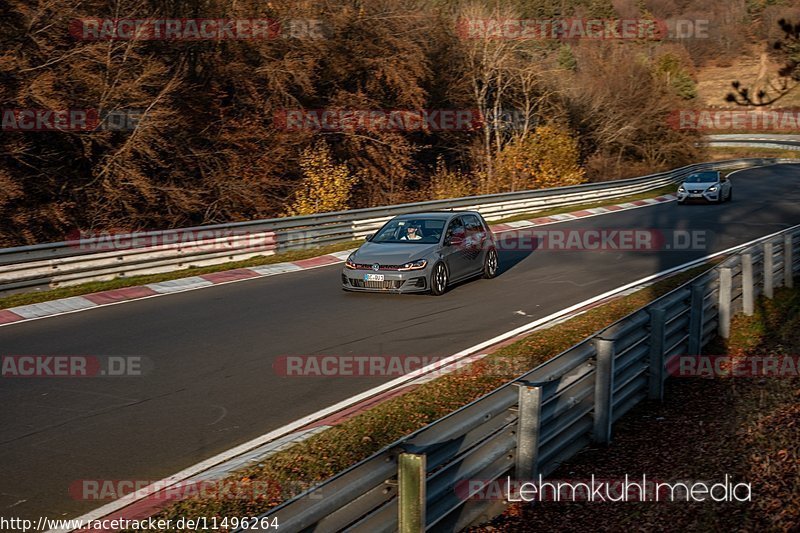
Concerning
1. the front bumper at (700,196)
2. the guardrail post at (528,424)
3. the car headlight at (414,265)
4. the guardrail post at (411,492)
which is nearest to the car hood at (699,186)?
the front bumper at (700,196)

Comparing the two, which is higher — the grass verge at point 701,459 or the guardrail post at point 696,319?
the guardrail post at point 696,319

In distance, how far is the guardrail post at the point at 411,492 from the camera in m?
4.58

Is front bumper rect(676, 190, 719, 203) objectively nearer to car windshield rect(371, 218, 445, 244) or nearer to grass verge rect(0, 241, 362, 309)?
grass verge rect(0, 241, 362, 309)

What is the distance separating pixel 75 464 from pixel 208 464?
3.66ft

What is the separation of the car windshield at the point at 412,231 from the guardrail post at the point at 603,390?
7846 millimetres

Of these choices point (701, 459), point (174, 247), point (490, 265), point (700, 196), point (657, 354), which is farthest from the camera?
point (700, 196)

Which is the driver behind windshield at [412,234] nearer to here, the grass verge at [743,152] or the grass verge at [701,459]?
the grass verge at [701,459]

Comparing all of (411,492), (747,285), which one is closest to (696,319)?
(747,285)

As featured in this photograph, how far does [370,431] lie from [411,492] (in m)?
3.15

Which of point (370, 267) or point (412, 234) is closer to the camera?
point (370, 267)

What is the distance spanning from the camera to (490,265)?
1684 centimetres

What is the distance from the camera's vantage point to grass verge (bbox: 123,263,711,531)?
20.0 feet

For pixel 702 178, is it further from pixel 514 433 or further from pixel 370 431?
pixel 514 433

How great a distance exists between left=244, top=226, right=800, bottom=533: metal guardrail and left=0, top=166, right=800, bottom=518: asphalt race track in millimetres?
2632
